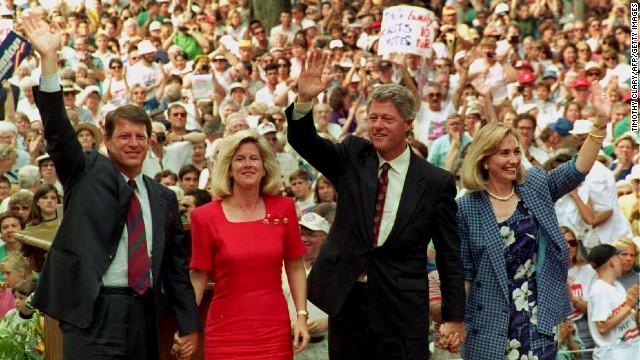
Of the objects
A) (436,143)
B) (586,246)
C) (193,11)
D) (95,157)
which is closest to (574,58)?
(436,143)

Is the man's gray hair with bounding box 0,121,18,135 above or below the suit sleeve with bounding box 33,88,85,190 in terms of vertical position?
below

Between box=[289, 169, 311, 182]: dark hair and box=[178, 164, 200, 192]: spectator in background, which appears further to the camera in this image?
box=[289, 169, 311, 182]: dark hair

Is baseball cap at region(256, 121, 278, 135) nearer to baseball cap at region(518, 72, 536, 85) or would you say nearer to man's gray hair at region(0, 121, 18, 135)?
man's gray hair at region(0, 121, 18, 135)

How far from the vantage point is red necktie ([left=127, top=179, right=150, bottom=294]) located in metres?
5.92

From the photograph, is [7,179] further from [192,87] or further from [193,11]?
[193,11]

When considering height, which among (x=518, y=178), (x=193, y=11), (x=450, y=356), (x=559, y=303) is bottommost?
(x=450, y=356)

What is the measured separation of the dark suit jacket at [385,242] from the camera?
244 inches

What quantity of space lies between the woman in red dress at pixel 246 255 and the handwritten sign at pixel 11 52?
8353mm

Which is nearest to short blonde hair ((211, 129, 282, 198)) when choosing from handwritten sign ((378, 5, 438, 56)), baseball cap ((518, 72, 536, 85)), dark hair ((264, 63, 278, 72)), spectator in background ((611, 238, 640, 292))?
spectator in background ((611, 238, 640, 292))

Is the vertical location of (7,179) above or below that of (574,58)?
below

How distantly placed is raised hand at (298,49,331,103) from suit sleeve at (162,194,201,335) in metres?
0.84

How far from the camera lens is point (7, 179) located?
1268 centimetres

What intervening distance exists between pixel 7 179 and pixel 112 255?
7127 millimetres

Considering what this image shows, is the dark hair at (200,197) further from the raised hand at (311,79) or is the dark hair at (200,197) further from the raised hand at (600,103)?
the raised hand at (600,103)
